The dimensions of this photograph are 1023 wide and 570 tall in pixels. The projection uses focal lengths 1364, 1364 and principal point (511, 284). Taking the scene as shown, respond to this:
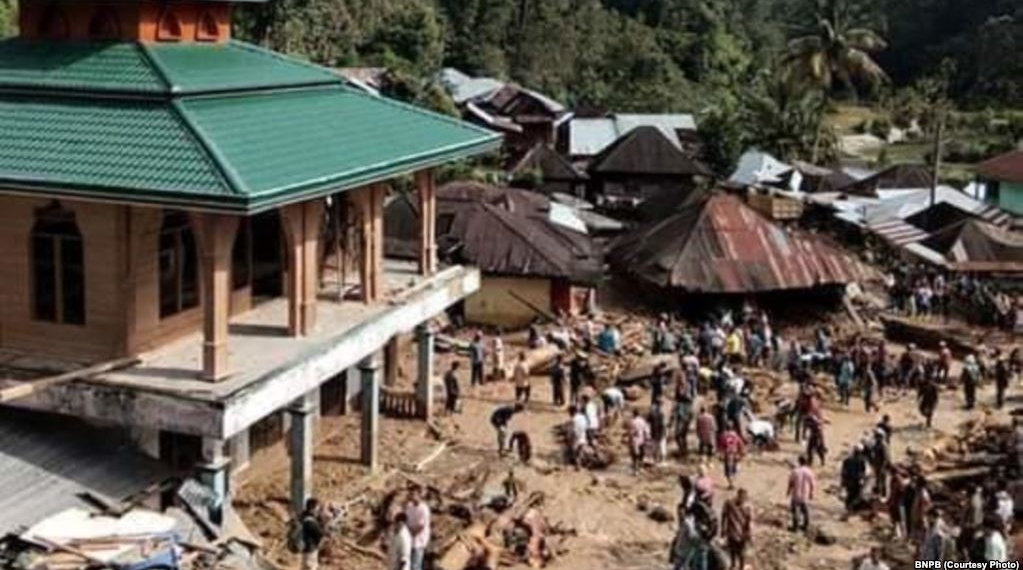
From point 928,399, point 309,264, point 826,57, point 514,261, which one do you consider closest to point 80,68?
point 309,264

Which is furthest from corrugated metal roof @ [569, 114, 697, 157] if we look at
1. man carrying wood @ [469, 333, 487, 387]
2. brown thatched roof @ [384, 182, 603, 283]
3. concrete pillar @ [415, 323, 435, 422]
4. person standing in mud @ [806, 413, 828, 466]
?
person standing in mud @ [806, 413, 828, 466]

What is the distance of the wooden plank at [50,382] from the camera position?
59.0ft

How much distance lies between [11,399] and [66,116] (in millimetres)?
4041

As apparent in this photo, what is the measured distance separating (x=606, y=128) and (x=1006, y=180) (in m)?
20.6

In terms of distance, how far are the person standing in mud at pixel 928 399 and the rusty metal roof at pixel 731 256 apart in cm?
859

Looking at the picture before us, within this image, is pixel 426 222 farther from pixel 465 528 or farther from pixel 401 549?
pixel 401 549

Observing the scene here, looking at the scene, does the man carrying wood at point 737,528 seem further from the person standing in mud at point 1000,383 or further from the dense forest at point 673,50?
the dense forest at point 673,50

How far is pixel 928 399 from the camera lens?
94.2 feet

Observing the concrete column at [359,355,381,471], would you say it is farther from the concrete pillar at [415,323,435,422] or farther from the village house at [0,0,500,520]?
the concrete pillar at [415,323,435,422]

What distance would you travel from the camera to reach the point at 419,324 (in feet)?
82.9

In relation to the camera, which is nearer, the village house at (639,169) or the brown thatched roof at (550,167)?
the brown thatched roof at (550,167)

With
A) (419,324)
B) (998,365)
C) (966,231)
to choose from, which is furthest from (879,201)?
(419,324)

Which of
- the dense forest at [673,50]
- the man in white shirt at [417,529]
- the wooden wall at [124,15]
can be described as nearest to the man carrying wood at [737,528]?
the man in white shirt at [417,529]

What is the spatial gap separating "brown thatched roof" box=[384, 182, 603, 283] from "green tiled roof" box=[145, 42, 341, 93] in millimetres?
11091
